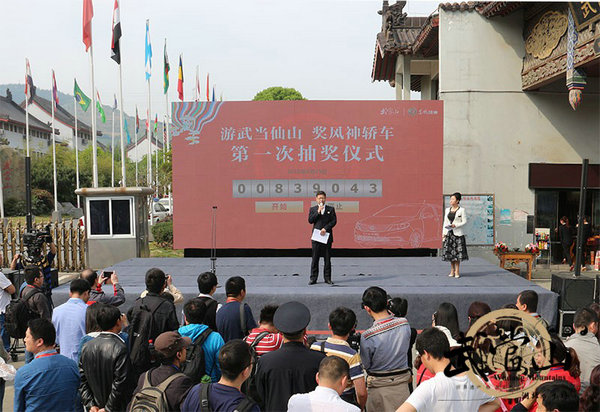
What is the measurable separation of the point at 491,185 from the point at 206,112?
6647mm

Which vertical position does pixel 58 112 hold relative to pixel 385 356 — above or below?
above

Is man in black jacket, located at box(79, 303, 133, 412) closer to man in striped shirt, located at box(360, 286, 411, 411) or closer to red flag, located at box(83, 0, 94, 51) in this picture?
man in striped shirt, located at box(360, 286, 411, 411)

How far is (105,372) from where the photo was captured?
3.17 metres

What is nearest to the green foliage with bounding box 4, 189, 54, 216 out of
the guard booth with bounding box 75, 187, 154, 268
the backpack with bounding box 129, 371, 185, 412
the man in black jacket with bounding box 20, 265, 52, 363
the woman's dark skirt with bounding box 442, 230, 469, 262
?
the guard booth with bounding box 75, 187, 154, 268

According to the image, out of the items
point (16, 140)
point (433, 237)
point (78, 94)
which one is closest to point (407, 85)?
point (433, 237)

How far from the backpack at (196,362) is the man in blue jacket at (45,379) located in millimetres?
653

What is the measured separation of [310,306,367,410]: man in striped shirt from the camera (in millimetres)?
2900

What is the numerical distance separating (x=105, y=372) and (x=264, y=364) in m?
1.10

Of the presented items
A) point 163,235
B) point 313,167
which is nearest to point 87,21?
point 163,235

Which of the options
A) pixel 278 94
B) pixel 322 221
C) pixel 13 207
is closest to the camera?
pixel 322 221

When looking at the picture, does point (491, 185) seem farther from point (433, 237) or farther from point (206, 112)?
point (206, 112)

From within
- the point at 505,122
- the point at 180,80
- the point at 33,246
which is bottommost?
the point at 33,246

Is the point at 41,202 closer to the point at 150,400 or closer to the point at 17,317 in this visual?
the point at 17,317

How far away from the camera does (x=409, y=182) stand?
1115cm
